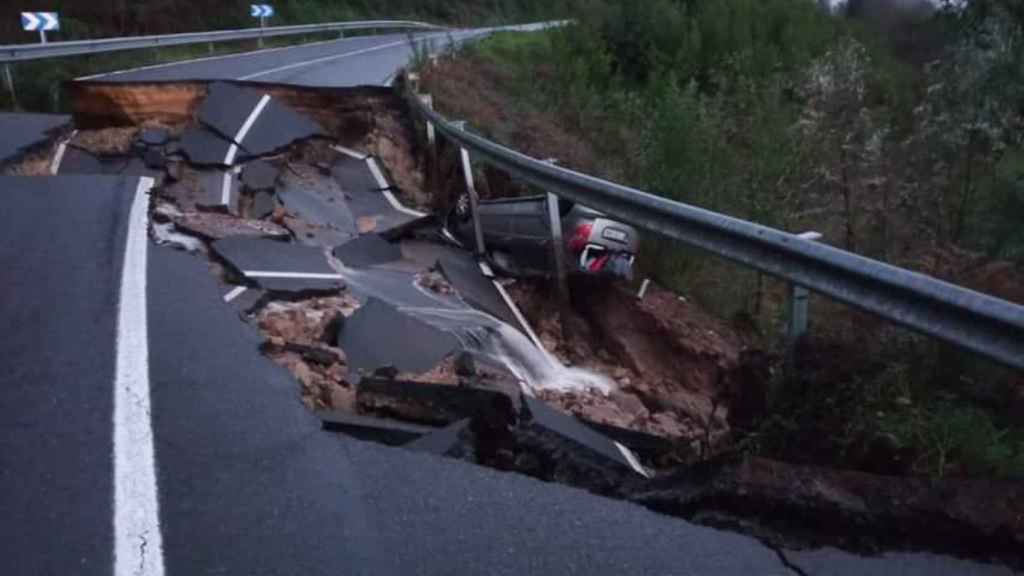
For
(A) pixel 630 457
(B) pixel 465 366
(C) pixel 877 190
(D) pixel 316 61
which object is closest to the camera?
(A) pixel 630 457

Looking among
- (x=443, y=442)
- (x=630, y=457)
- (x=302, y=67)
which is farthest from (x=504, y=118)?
(x=443, y=442)

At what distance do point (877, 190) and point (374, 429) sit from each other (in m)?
6.89

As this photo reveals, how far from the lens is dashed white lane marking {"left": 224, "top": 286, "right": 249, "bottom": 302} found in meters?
7.30

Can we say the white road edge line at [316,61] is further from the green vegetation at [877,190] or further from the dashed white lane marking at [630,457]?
the dashed white lane marking at [630,457]

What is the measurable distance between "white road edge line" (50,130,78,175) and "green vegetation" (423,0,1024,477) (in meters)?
5.42

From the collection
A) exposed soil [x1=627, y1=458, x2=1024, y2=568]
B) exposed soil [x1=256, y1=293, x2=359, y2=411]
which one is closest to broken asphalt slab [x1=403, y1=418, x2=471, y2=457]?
exposed soil [x1=256, y1=293, x2=359, y2=411]

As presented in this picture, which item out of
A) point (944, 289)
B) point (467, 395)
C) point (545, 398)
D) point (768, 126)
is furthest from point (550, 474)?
point (768, 126)

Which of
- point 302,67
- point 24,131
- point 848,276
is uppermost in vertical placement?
point 848,276

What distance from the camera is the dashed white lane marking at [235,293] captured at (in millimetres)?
7301

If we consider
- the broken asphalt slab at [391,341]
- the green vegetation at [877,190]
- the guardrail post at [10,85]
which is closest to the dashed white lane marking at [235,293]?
the broken asphalt slab at [391,341]

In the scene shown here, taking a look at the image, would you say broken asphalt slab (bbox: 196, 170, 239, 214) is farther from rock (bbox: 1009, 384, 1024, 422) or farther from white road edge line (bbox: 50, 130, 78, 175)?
rock (bbox: 1009, 384, 1024, 422)

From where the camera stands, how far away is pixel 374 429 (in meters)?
5.25

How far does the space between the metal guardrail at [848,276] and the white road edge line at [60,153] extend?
6931 mm

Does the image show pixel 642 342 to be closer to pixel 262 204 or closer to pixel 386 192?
pixel 262 204
